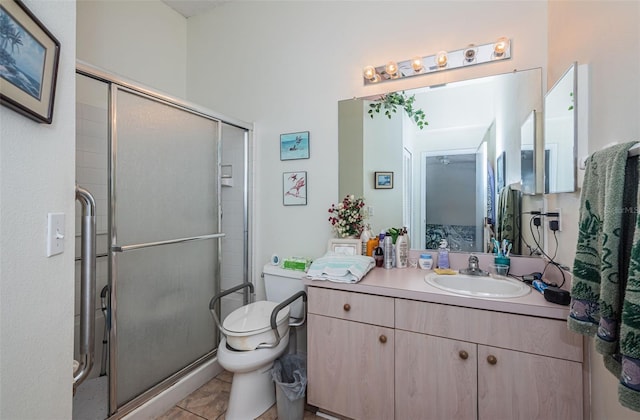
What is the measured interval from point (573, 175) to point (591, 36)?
1.76 feet

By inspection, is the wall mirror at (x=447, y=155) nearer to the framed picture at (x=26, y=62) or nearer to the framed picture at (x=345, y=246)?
the framed picture at (x=345, y=246)

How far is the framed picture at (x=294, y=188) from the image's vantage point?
2246 millimetres

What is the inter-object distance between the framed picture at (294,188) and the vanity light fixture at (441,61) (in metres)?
0.83

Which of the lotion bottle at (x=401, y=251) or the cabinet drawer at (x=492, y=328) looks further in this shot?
the lotion bottle at (x=401, y=251)

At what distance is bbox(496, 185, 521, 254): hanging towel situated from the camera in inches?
66.7

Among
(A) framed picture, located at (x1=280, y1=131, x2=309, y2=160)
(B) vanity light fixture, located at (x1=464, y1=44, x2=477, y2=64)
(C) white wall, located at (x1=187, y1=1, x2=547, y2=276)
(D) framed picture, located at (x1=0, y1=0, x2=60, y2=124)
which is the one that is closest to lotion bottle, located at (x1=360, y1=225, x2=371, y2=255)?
(C) white wall, located at (x1=187, y1=1, x2=547, y2=276)

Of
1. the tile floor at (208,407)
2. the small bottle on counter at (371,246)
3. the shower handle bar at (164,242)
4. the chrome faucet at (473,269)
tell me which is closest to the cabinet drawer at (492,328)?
the chrome faucet at (473,269)

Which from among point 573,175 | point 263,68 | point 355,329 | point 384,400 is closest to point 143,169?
point 263,68

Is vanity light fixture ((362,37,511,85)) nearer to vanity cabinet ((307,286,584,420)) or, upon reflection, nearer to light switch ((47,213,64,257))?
vanity cabinet ((307,286,584,420))

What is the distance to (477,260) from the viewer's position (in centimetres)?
169

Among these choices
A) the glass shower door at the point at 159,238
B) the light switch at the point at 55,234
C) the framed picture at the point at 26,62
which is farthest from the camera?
the glass shower door at the point at 159,238

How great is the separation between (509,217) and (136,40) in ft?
9.99

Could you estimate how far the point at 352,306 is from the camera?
60.9 inches

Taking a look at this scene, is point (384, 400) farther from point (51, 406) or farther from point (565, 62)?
point (565, 62)
